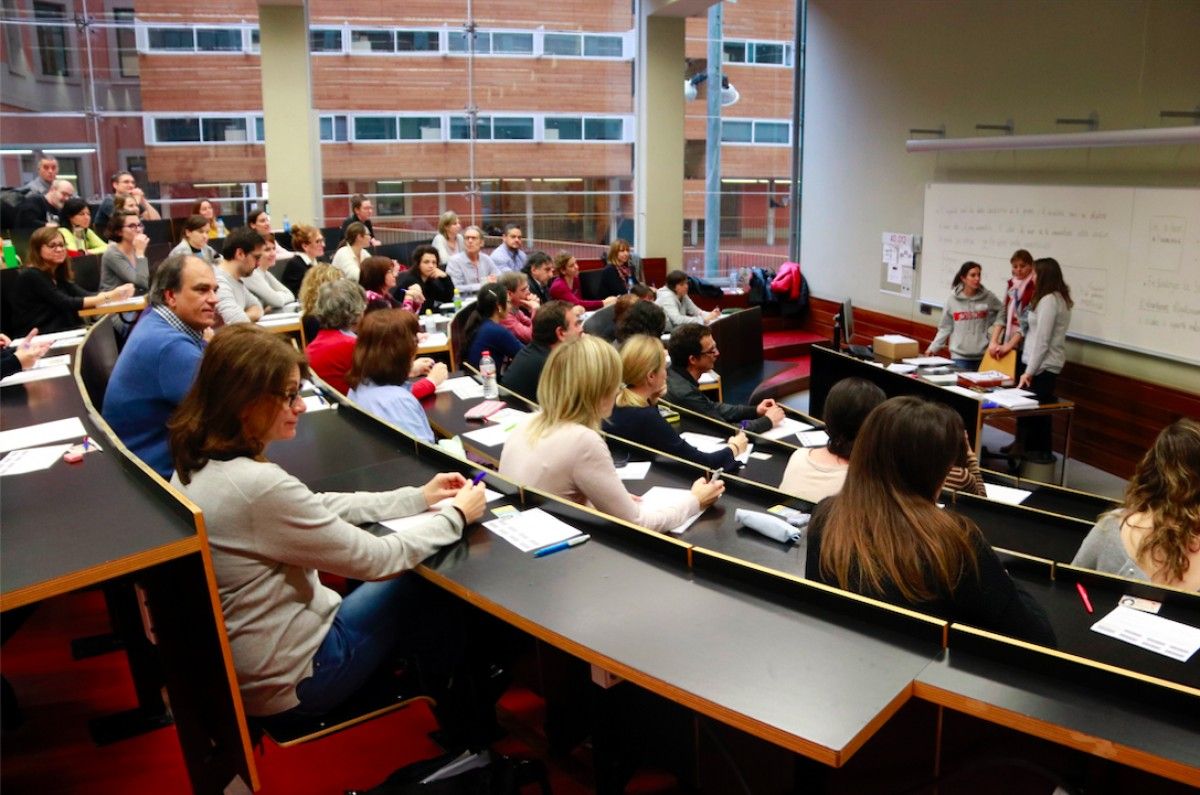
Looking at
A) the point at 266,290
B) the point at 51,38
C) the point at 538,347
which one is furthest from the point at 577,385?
the point at 51,38

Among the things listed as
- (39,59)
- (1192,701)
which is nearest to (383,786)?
(1192,701)

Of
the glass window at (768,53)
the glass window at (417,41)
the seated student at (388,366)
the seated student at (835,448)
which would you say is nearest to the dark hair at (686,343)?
the seated student at (388,366)

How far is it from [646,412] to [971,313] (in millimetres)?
4630

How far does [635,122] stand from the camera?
1116 centimetres

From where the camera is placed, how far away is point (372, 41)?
1058cm

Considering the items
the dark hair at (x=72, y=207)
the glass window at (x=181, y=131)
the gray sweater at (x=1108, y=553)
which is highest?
the glass window at (x=181, y=131)

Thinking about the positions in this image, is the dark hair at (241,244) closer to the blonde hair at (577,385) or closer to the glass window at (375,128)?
the blonde hair at (577,385)

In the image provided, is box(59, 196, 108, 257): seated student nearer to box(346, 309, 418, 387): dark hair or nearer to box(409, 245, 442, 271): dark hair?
box(409, 245, 442, 271): dark hair

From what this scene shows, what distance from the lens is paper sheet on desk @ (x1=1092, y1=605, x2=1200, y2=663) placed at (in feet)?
7.13

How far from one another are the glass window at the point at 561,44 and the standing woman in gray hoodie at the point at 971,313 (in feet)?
18.8

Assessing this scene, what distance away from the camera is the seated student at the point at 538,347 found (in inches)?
193

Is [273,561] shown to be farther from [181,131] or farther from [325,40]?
[181,131]

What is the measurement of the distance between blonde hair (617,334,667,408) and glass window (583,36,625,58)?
8155 millimetres

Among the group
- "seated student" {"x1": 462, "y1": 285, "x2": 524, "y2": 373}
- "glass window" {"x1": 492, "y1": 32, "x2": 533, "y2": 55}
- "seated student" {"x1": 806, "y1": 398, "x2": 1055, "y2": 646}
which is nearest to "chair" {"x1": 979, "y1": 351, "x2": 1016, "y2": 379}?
"seated student" {"x1": 462, "y1": 285, "x2": 524, "y2": 373}
